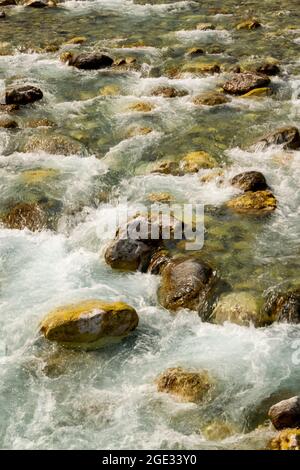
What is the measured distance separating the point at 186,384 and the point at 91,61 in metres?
14.4

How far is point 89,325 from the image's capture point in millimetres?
9516

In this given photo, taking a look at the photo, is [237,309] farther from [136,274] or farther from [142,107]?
[142,107]

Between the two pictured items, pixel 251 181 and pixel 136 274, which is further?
pixel 251 181

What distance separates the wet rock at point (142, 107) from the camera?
17.2 meters

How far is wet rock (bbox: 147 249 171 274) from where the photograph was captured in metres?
11.4

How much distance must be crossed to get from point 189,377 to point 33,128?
987 centimetres

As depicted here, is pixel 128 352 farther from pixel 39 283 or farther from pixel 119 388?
pixel 39 283

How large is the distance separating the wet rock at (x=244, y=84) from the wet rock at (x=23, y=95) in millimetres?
5562

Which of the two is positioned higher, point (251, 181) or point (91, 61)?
point (91, 61)

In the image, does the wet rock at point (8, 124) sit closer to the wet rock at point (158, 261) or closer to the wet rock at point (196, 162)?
the wet rock at point (196, 162)

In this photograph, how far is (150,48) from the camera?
21906 mm

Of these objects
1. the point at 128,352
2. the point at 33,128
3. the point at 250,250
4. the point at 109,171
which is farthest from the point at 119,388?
the point at 33,128

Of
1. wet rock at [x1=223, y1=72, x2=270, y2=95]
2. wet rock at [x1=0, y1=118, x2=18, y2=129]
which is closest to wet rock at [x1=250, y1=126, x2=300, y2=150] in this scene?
wet rock at [x1=223, y1=72, x2=270, y2=95]

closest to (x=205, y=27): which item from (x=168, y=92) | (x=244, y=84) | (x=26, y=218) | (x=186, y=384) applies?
(x=244, y=84)
